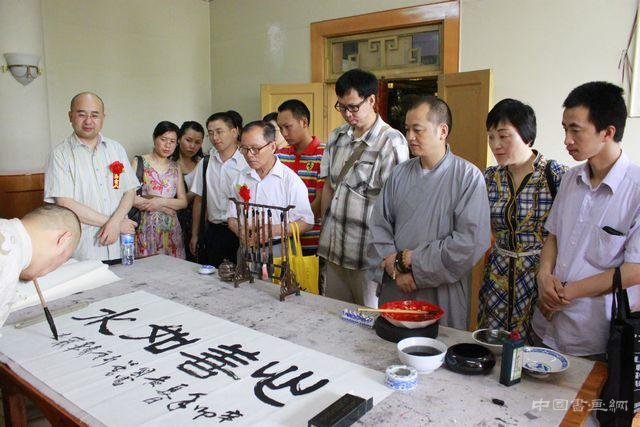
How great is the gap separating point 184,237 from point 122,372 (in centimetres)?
223

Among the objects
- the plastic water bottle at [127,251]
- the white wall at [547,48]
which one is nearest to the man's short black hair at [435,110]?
the plastic water bottle at [127,251]

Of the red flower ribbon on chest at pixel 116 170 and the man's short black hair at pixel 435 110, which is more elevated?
the man's short black hair at pixel 435 110

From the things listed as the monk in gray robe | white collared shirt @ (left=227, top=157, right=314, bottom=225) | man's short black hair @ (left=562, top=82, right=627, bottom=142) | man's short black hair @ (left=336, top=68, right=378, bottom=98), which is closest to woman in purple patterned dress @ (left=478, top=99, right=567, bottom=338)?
the monk in gray robe

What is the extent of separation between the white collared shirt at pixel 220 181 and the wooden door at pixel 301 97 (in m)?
2.12

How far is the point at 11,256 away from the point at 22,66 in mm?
3448

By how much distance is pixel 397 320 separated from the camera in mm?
1527

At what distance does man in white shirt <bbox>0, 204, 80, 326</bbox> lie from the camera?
1175 millimetres

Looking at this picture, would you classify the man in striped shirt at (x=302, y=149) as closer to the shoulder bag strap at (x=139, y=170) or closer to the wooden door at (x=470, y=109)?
the shoulder bag strap at (x=139, y=170)

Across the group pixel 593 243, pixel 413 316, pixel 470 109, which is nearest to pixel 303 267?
pixel 413 316

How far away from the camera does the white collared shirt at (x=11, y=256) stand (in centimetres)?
116

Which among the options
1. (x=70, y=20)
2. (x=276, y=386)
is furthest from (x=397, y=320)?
(x=70, y=20)

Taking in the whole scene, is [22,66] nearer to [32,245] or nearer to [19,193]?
[19,193]

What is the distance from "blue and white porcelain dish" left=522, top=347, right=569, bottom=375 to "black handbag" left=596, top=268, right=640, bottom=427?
4.3 inches

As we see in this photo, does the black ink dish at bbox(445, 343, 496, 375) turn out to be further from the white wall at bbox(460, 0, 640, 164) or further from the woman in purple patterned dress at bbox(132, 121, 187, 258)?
the white wall at bbox(460, 0, 640, 164)
